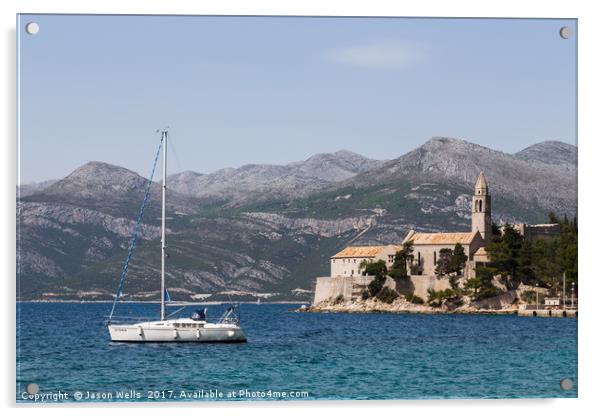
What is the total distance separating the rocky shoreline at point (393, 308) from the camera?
56312mm

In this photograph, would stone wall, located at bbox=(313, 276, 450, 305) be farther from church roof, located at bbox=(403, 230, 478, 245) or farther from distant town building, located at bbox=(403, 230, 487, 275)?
church roof, located at bbox=(403, 230, 478, 245)

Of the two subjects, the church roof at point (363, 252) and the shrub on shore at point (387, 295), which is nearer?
the shrub on shore at point (387, 295)

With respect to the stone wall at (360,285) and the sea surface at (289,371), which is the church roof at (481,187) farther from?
the sea surface at (289,371)

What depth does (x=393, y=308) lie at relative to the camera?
62.0 meters

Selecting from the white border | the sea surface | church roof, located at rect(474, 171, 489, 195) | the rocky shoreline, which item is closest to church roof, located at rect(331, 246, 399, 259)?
the rocky shoreline

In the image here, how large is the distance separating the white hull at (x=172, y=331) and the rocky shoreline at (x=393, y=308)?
29.5m

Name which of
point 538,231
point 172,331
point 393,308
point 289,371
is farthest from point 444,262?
point 289,371

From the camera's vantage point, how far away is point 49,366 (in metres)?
16.8

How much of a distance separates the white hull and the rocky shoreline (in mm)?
29451

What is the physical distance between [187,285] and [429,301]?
30.2 metres

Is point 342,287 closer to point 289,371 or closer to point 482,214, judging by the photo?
point 482,214

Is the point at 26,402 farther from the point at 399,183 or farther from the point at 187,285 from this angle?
the point at 399,183

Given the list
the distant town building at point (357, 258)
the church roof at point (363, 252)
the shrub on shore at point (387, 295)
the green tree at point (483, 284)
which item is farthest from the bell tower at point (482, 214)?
the green tree at point (483, 284)

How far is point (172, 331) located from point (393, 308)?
36.8 metres
